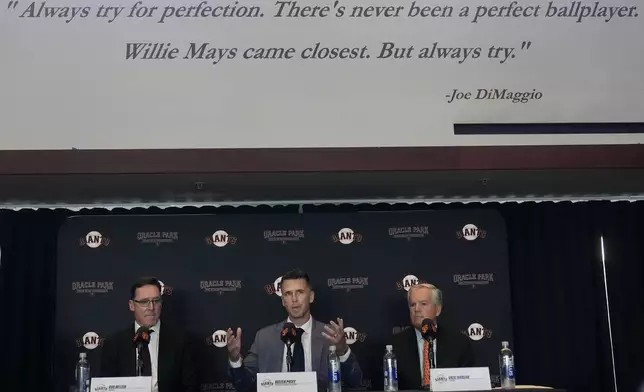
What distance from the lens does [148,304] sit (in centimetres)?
416

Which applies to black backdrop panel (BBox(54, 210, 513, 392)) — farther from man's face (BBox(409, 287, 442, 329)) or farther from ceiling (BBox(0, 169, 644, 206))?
man's face (BBox(409, 287, 442, 329))

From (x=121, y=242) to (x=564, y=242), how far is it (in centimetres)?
276

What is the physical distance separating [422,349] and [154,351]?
1446 millimetres

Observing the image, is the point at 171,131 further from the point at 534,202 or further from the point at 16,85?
the point at 534,202

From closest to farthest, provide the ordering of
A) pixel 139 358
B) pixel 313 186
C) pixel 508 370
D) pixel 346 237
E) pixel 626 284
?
pixel 508 370 → pixel 139 358 → pixel 313 186 → pixel 346 237 → pixel 626 284

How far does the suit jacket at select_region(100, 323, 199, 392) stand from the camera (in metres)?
3.95

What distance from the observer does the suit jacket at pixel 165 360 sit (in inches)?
155

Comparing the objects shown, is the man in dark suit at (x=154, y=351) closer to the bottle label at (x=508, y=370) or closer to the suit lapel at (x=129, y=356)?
the suit lapel at (x=129, y=356)

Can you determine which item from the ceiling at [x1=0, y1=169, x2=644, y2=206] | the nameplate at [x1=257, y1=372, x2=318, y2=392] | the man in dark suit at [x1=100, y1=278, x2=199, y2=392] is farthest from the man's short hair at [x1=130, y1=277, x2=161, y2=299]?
the nameplate at [x1=257, y1=372, x2=318, y2=392]

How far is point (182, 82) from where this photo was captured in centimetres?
404

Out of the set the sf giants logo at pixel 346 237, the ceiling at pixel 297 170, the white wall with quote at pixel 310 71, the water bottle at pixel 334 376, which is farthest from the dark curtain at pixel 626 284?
the water bottle at pixel 334 376

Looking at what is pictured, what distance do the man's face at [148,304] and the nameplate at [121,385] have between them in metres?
0.94

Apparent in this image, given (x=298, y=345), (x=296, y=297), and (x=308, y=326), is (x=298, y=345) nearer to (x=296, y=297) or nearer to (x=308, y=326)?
(x=308, y=326)

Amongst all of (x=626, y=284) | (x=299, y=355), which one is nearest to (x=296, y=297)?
(x=299, y=355)
